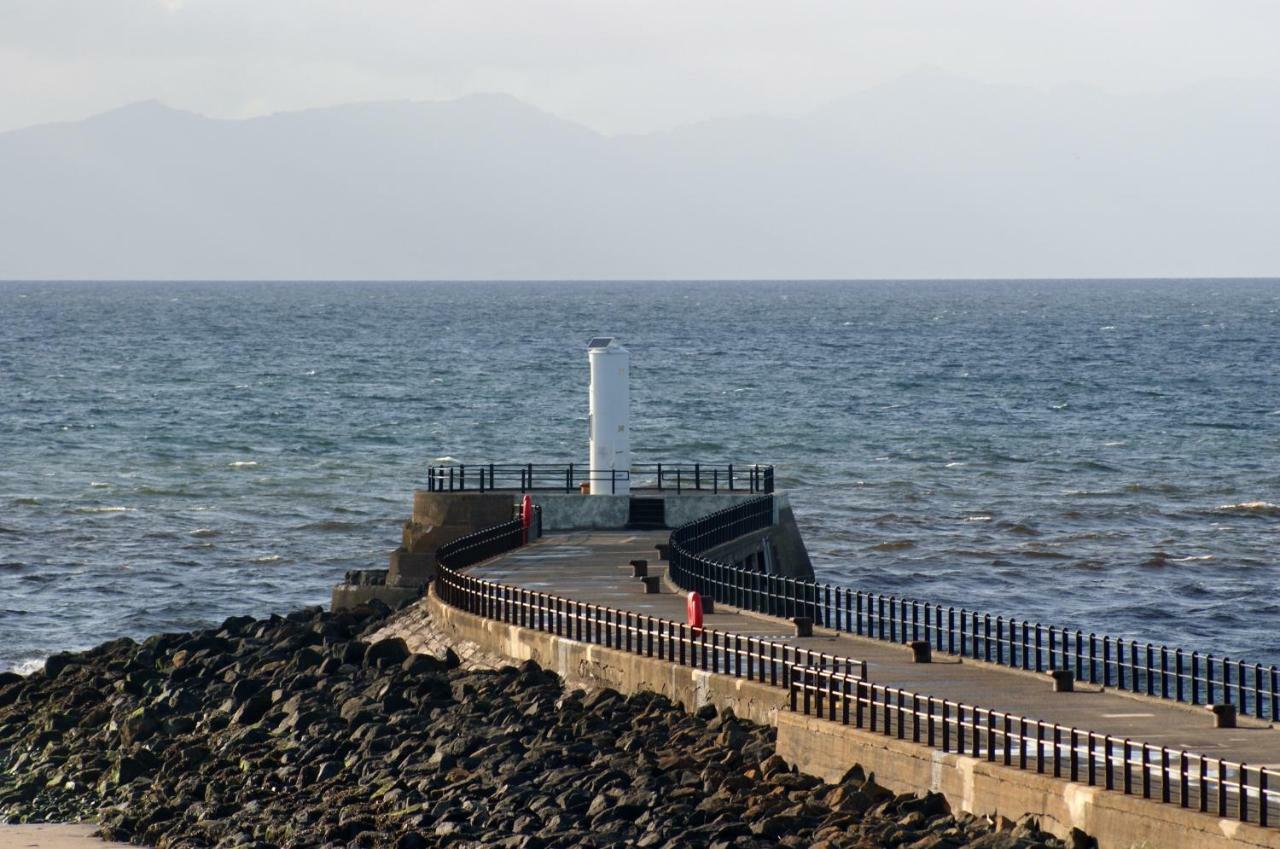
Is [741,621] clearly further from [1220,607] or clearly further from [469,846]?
[1220,607]

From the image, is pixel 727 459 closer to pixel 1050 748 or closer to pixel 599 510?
pixel 599 510

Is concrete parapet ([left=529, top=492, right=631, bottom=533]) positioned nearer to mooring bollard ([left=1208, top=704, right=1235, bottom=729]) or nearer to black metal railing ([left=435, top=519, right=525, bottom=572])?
black metal railing ([left=435, top=519, right=525, bottom=572])

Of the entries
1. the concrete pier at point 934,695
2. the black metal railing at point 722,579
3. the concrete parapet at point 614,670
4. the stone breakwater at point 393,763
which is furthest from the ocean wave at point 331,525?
the concrete parapet at point 614,670

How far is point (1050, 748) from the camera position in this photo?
24984mm

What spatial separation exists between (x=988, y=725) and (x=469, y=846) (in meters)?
6.09

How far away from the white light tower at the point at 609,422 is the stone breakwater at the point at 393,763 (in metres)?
9.26

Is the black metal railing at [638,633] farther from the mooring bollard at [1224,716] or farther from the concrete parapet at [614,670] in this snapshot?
the mooring bollard at [1224,716]

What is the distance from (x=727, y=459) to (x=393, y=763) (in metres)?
60.2

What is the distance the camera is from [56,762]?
34.4m

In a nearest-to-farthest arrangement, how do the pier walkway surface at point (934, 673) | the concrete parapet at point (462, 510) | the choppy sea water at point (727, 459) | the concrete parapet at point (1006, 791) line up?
the concrete parapet at point (1006, 791) < the pier walkway surface at point (934, 673) < the concrete parapet at point (462, 510) < the choppy sea water at point (727, 459)

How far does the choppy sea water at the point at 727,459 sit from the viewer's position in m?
55.4

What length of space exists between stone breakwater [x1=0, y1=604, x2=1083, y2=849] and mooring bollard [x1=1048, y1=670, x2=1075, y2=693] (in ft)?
13.0

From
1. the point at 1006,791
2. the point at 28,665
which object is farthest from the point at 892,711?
the point at 28,665

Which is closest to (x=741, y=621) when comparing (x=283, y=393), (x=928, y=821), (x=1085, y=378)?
(x=928, y=821)
